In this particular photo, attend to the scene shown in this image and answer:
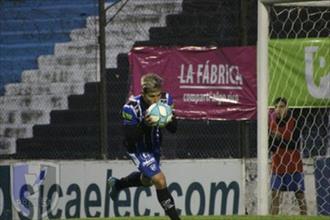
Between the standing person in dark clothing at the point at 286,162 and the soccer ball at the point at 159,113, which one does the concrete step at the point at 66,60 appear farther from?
the soccer ball at the point at 159,113

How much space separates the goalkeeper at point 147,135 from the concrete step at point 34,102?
4942 mm

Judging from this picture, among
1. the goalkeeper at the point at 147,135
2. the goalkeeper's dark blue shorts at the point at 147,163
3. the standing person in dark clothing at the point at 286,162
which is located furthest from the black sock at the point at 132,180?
the standing person in dark clothing at the point at 286,162

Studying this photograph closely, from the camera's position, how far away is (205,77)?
48.8ft

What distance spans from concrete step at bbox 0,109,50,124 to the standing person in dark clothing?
4194 millimetres

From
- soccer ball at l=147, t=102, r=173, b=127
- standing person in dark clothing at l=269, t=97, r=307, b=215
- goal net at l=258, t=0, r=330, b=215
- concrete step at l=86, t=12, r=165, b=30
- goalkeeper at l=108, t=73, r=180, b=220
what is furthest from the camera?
concrete step at l=86, t=12, r=165, b=30

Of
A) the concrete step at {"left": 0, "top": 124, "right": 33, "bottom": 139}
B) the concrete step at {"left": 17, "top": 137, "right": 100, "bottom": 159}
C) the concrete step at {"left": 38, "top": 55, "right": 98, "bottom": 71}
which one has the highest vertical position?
the concrete step at {"left": 38, "top": 55, "right": 98, "bottom": 71}

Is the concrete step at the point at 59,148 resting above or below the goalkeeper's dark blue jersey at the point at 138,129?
below

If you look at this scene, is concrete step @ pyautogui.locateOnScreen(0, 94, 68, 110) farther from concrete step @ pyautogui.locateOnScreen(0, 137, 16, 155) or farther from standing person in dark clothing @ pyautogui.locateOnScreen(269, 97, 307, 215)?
standing person in dark clothing @ pyautogui.locateOnScreen(269, 97, 307, 215)

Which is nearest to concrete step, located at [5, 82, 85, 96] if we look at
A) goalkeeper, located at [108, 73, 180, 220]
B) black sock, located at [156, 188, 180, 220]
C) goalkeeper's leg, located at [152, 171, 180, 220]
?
goalkeeper, located at [108, 73, 180, 220]

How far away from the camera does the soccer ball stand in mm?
10967

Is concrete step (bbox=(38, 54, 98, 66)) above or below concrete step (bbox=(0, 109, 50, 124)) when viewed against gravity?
above

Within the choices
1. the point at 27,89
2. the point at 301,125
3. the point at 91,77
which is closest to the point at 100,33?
the point at 91,77

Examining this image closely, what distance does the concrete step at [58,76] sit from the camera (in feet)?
52.8

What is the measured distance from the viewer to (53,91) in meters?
16.5
